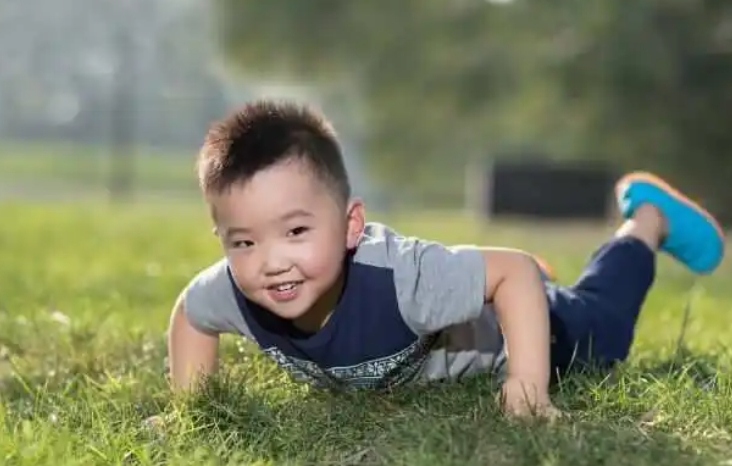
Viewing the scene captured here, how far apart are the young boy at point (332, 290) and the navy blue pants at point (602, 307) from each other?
0.01 m

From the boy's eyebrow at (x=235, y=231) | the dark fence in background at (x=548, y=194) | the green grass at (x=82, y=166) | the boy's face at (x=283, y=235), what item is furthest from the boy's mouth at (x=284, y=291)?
the green grass at (x=82, y=166)

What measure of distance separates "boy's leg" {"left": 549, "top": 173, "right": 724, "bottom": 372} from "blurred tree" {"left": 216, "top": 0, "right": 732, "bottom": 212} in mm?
7128

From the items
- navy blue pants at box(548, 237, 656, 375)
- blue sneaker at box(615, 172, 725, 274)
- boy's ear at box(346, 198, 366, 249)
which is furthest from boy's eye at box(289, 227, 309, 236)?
blue sneaker at box(615, 172, 725, 274)

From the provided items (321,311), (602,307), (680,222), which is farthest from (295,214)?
(680,222)

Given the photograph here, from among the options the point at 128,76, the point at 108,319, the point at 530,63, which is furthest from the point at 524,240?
the point at 128,76

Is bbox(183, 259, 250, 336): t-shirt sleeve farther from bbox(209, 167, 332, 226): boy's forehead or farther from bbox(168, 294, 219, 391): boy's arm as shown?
bbox(209, 167, 332, 226): boy's forehead

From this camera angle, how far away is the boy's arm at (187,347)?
7.77 feet

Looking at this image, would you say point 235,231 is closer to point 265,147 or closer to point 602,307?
point 265,147

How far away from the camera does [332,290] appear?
220cm

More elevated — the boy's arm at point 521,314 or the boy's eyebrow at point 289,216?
the boy's eyebrow at point 289,216

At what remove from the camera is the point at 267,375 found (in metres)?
2.44

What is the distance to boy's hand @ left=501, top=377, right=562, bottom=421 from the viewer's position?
1.94 m

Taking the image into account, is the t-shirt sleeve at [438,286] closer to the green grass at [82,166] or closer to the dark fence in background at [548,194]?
the dark fence in background at [548,194]

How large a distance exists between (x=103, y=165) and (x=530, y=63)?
653 inches
